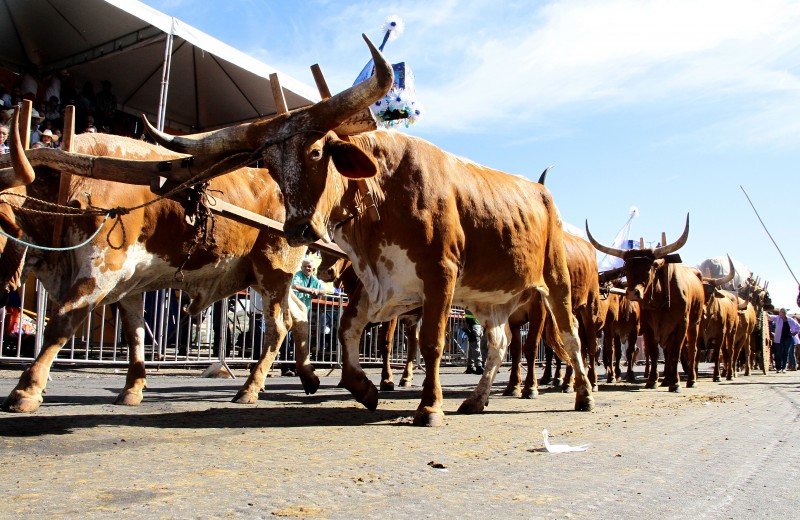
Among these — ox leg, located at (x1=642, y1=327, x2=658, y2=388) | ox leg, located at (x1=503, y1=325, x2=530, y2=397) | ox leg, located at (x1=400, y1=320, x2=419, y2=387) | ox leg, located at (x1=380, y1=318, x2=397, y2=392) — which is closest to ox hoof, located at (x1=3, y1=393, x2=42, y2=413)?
ox leg, located at (x1=380, y1=318, x2=397, y2=392)

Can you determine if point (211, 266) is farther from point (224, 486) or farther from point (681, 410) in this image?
point (681, 410)

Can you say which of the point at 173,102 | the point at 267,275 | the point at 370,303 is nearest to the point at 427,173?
the point at 370,303

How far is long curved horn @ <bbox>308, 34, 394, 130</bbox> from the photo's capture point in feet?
14.1

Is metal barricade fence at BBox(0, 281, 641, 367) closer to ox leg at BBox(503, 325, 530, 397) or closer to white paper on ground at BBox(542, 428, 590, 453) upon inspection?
ox leg at BBox(503, 325, 530, 397)

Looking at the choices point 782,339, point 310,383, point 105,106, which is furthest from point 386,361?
point 782,339

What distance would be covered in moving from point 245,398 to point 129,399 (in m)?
0.98

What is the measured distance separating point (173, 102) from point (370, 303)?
1139cm

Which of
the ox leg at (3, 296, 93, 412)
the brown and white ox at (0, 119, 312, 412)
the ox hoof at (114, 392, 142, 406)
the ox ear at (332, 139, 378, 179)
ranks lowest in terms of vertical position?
the ox hoof at (114, 392, 142, 406)

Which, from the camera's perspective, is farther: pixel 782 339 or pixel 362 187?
pixel 782 339

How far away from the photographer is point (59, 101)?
1226 cm

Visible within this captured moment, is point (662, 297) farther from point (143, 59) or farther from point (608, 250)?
point (143, 59)

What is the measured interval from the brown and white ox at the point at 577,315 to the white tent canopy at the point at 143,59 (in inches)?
224

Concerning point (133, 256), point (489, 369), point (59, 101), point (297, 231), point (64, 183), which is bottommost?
point (489, 369)

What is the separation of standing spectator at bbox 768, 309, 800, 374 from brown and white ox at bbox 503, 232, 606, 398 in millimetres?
17290
